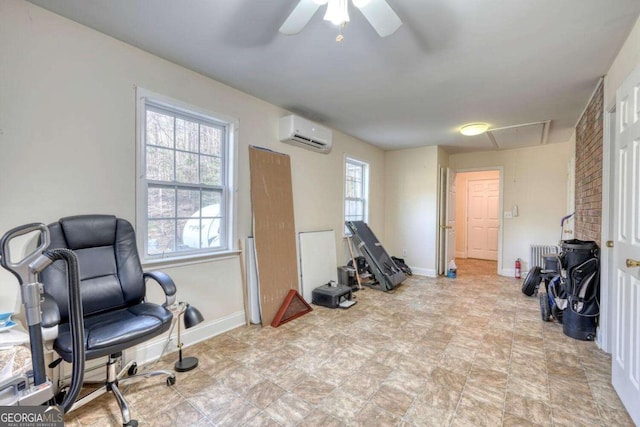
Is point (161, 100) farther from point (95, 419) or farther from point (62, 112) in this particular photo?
point (95, 419)

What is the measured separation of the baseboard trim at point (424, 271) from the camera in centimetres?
518

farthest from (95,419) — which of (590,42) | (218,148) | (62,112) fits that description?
(590,42)

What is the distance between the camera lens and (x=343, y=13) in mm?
1386

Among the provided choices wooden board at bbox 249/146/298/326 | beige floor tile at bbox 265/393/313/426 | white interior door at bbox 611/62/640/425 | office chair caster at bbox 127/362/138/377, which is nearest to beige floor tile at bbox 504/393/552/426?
white interior door at bbox 611/62/640/425

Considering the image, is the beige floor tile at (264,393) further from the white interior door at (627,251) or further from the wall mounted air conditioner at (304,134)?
the wall mounted air conditioner at (304,134)

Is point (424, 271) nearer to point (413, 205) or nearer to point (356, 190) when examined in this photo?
point (413, 205)

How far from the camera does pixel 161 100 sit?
92.9 inches

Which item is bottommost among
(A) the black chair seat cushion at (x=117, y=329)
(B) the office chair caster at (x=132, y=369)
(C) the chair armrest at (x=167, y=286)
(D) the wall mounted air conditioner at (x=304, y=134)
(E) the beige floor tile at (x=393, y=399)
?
(E) the beige floor tile at (x=393, y=399)

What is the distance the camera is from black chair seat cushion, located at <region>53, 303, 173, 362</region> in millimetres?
1468

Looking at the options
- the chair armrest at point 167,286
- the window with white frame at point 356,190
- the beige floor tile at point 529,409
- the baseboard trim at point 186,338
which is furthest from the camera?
the window with white frame at point 356,190

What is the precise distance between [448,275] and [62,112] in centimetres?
558

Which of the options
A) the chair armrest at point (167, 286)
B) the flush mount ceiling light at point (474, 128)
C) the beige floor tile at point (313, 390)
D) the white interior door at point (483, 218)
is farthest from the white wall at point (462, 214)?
the chair armrest at point (167, 286)
